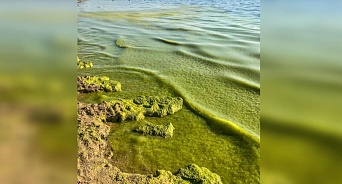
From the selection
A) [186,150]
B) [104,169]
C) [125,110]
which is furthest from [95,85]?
[104,169]

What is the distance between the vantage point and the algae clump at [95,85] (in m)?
5.80

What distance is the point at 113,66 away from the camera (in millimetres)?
7637

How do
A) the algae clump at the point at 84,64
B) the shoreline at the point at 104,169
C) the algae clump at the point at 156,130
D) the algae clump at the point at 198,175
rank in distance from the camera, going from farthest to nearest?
1. the algae clump at the point at 84,64
2. the algae clump at the point at 156,130
3. the algae clump at the point at 198,175
4. the shoreline at the point at 104,169

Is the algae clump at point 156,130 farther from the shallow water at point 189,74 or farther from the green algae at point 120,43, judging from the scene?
the green algae at point 120,43

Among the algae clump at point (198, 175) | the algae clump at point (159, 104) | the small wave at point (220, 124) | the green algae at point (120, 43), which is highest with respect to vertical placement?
the green algae at point (120, 43)

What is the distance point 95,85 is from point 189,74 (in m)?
2.01

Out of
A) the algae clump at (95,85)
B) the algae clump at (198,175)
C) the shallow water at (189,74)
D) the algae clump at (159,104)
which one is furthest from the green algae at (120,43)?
the algae clump at (198,175)

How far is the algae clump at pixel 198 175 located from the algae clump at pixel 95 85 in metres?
2.62

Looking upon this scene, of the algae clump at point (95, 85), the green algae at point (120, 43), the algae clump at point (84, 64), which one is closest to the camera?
the algae clump at point (95, 85)

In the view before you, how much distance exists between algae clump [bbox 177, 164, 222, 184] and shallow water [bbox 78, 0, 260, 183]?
14 centimetres

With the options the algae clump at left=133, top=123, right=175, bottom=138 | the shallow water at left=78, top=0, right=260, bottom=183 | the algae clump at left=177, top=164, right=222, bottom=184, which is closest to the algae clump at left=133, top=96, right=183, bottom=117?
the shallow water at left=78, top=0, right=260, bottom=183
